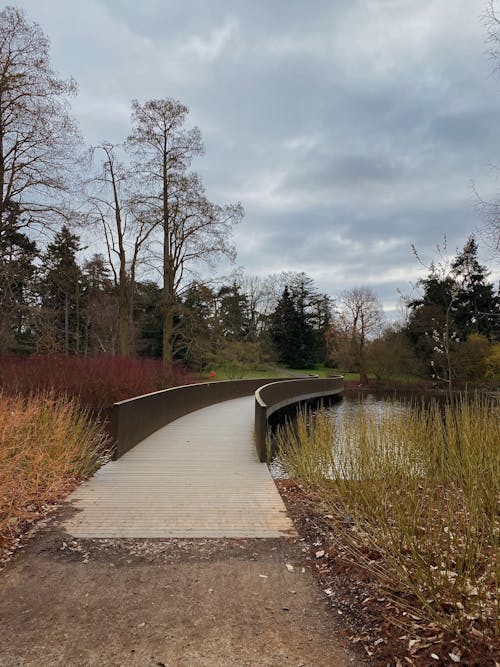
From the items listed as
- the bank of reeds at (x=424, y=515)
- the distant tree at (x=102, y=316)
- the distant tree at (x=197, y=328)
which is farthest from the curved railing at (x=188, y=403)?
the distant tree at (x=102, y=316)

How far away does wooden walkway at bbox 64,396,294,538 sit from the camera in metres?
4.40

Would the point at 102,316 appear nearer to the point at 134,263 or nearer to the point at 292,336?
the point at 134,263

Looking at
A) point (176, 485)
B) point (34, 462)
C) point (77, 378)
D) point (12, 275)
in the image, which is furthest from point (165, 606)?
point (12, 275)

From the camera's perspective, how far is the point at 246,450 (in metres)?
8.74

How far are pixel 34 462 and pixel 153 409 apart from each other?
18.4ft

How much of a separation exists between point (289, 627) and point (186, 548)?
1.39 m

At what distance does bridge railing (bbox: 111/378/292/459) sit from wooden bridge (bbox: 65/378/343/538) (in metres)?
0.02

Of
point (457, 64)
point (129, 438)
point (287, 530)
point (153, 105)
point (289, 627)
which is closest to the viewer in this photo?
point (289, 627)

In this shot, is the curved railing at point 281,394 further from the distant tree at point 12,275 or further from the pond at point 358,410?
the distant tree at point 12,275

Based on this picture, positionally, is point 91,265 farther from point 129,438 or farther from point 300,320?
point 300,320

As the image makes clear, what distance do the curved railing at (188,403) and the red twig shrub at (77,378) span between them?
41.7 inches

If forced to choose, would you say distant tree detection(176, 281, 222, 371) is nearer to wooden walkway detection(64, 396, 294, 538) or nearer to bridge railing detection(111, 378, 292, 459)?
bridge railing detection(111, 378, 292, 459)

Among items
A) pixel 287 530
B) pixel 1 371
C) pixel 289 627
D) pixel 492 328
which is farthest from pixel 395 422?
pixel 492 328

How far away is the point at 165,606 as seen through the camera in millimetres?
2973
